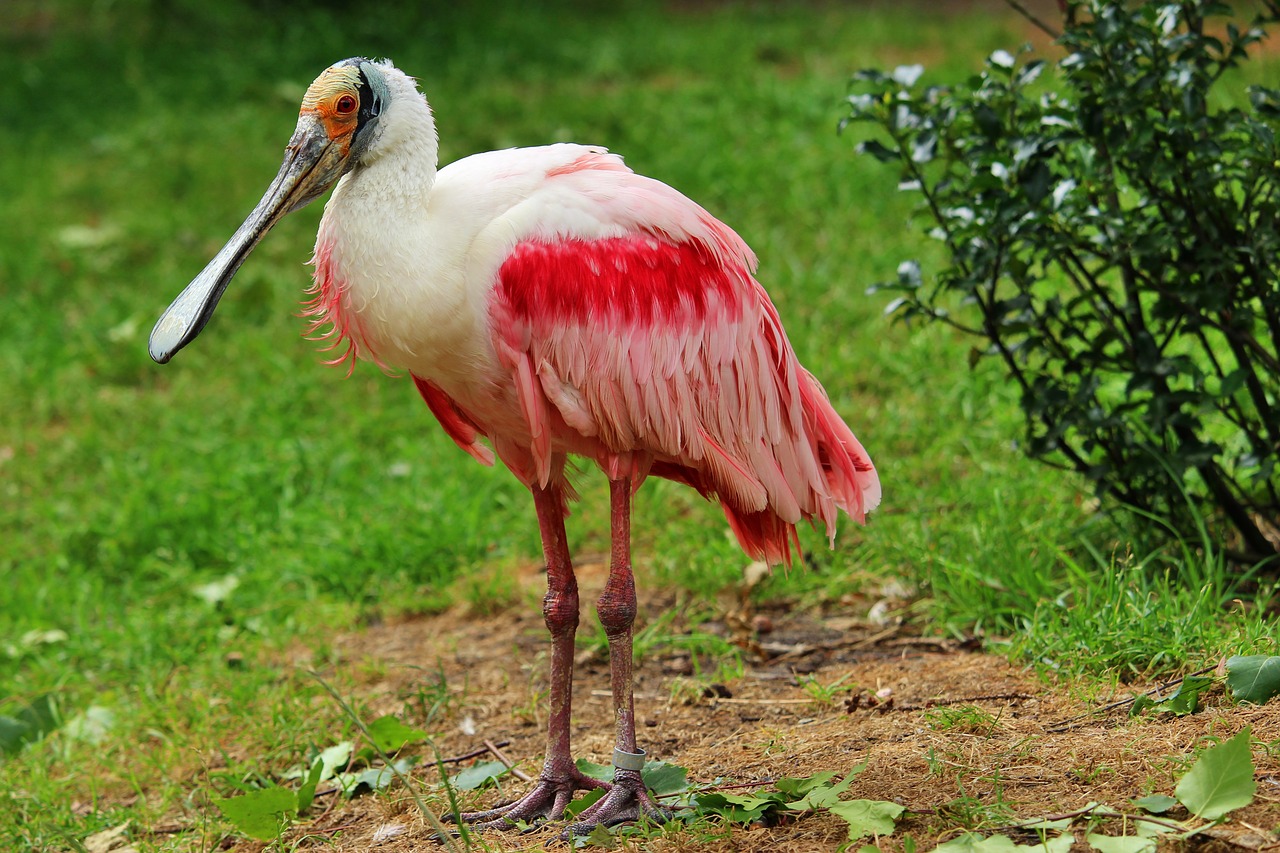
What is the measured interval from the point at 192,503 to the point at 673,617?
2350 mm

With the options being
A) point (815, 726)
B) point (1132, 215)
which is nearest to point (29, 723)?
point (815, 726)

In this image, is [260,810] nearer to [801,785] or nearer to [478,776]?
[478,776]

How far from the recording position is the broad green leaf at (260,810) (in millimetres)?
3125

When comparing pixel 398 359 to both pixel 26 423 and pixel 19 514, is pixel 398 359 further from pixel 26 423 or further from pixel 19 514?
pixel 26 423

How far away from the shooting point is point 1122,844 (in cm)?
245

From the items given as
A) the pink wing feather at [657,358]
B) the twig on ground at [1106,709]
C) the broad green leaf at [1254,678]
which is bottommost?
the twig on ground at [1106,709]

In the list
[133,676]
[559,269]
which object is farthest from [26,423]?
[559,269]

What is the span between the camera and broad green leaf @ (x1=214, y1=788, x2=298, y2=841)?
3.12 metres

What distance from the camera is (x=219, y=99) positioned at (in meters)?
10.1

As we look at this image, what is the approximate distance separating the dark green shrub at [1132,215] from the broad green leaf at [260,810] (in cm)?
216

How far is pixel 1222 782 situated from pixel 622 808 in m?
1.31

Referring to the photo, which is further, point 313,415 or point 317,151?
point 313,415

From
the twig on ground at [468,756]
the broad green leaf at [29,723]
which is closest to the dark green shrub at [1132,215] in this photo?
the twig on ground at [468,756]

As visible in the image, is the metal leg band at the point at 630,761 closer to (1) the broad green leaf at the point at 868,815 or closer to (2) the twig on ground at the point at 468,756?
(1) the broad green leaf at the point at 868,815
